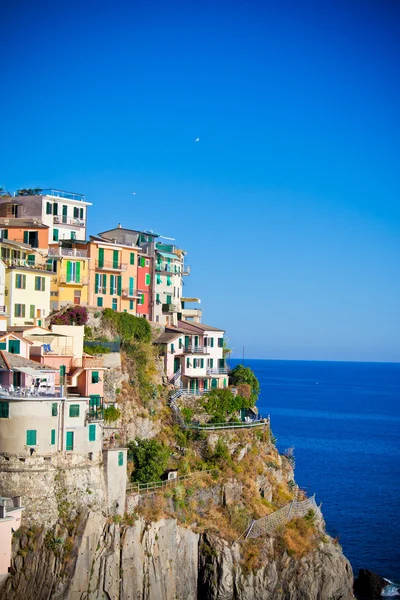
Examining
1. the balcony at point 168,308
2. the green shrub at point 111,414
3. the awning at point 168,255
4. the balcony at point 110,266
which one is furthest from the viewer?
the awning at point 168,255

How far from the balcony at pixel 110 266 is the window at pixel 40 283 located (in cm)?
772

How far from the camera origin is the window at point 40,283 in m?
66.2

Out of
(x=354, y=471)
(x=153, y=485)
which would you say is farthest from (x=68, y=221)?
(x=354, y=471)

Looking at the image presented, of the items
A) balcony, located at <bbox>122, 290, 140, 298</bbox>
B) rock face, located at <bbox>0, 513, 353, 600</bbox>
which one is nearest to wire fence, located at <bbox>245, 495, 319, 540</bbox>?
rock face, located at <bbox>0, 513, 353, 600</bbox>

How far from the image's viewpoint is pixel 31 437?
4981cm

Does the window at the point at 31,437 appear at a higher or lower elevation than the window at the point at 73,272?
lower

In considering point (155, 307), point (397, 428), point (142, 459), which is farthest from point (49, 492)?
point (397, 428)

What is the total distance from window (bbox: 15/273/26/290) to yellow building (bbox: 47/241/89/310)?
5.76 metres

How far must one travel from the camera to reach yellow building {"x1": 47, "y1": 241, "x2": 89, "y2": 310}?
7138 cm

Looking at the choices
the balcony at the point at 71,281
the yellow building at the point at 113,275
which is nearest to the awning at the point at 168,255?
the yellow building at the point at 113,275

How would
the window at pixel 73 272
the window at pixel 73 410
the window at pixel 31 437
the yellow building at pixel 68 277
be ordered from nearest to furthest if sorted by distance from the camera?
the window at pixel 31 437, the window at pixel 73 410, the yellow building at pixel 68 277, the window at pixel 73 272

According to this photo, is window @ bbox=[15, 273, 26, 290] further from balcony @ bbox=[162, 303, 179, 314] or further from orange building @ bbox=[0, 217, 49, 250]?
balcony @ bbox=[162, 303, 179, 314]

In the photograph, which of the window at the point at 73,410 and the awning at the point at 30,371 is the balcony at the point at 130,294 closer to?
the awning at the point at 30,371

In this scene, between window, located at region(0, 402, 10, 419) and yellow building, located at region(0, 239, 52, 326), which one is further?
yellow building, located at region(0, 239, 52, 326)
